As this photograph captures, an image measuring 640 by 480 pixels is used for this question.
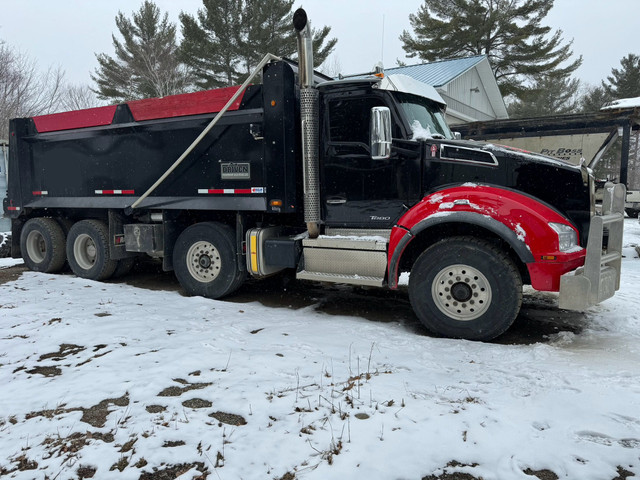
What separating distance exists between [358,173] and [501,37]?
Result: 87.1 ft

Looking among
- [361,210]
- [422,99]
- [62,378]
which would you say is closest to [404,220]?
[361,210]

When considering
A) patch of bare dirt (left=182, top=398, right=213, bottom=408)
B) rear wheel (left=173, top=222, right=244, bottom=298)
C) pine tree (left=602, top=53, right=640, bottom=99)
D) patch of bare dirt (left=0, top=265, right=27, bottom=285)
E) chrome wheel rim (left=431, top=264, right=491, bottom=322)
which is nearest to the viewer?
patch of bare dirt (left=182, top=398, right=213, bottom=408)

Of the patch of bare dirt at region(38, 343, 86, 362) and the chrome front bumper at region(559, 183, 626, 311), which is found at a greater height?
the chrome front bumper at region(559, 183, 626, 311)

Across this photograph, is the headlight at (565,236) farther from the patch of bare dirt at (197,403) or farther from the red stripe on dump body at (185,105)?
the red stripe on dump body at (185,105)

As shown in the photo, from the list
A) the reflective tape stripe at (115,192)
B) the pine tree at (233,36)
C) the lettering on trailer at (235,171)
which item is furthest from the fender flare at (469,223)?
the pine tree at (233,36)

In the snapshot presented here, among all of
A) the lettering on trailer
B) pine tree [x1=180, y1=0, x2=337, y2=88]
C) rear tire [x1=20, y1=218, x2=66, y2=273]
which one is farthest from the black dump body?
pine tree [x1=180, y1=0, x2=337, y2=88]

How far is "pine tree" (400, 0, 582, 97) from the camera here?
88.8ft

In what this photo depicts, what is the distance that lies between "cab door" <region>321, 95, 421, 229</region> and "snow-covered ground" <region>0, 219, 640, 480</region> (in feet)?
4.33

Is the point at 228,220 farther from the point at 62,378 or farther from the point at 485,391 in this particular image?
the point at 485,391

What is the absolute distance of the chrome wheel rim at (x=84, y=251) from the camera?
8.30 metres

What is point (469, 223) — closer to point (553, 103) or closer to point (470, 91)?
point (470, 91)

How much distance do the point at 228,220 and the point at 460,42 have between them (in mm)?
25815

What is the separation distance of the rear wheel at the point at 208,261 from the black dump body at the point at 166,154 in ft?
1.28

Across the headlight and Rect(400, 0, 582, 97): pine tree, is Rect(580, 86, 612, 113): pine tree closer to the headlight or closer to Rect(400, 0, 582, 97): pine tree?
Rect(400, 0, 582, 97): pine tree
